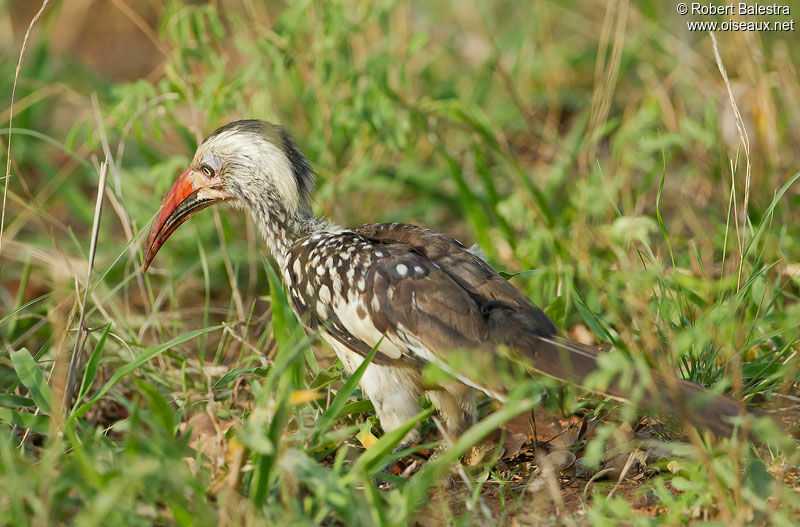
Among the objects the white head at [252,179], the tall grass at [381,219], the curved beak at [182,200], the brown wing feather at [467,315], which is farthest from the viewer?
the curved beak at [182,200]

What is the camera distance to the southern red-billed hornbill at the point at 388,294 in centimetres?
247

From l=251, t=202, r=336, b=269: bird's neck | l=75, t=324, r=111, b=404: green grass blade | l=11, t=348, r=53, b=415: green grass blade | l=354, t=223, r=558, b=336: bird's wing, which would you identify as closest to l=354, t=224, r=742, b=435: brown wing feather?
l=354, t=223, r=558, b=336: bird's wing

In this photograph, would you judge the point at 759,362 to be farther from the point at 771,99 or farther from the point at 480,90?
the point at 480,90

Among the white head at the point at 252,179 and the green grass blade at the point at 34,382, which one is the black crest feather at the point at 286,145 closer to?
the white head at the point at 252,179

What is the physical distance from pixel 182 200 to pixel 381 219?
53.5 inches

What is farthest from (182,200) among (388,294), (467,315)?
(467,315)

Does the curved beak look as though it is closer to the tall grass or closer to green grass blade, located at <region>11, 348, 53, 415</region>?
the tall grass

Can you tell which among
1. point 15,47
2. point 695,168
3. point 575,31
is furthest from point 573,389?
point 15,47

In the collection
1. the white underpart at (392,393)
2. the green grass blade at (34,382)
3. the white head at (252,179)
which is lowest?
the white underpart at (392,393)

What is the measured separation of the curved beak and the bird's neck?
0.22m

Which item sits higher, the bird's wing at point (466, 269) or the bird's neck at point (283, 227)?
the bird's neck at point (283, 227)

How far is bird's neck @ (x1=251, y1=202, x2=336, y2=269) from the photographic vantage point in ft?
10.7

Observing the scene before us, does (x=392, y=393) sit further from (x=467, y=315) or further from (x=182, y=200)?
(x=182, y=200)

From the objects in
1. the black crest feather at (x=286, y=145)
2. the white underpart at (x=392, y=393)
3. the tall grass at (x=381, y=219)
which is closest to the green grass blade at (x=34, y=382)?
the tall grass at (x=381, y=219)
